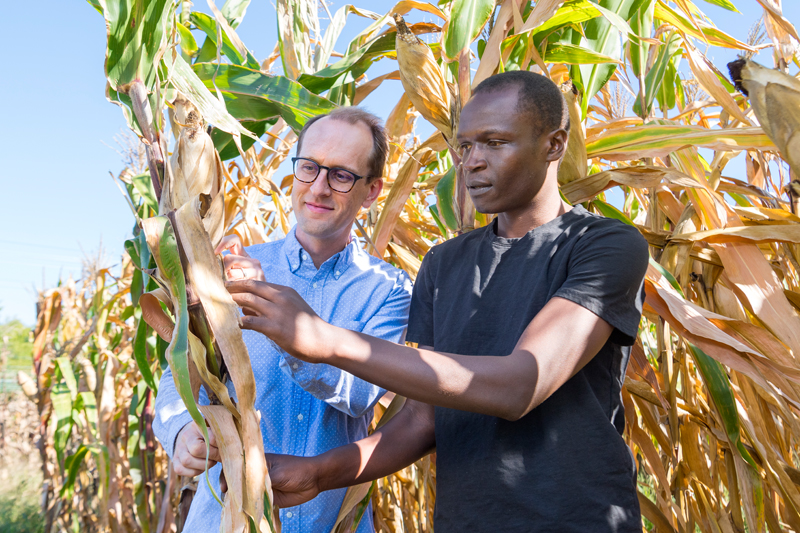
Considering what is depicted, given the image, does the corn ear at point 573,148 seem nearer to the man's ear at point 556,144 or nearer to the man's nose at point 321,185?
the man's ear at point 556,144

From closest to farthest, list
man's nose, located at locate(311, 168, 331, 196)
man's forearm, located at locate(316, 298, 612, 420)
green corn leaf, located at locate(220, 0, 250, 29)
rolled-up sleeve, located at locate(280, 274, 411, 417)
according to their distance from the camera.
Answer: man's forearm, located at locate(316, 298, 612, 420)
rolled-up sleeve, located at locate(280, 274, 411, 417)
man's nose, located at locate(311, 168, 331, 196)
green corn leaf, located at locate(220, 0, 250, 29)

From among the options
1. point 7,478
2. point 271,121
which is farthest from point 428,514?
point 7,478

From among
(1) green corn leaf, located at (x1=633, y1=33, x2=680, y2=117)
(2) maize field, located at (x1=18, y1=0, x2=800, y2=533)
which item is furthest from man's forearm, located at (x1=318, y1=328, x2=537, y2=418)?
(1) green corn leaf, located at (x1=633, y1=33, x2=680, y2=117)

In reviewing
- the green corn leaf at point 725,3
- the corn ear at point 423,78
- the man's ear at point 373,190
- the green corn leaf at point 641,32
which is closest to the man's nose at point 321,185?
the man's ear at point 373,190

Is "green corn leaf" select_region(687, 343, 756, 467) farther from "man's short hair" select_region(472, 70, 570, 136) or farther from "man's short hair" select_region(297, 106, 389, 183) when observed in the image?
"man's short hair" select_region(297, 106, 389, 183)

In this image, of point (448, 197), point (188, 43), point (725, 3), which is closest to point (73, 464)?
point (188, 43)

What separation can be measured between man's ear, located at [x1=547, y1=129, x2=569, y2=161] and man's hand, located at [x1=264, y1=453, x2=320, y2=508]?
A: 1.99 feet

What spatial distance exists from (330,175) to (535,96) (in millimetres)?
406

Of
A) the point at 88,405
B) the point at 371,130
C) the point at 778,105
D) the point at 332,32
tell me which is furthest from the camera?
the point at 88,405

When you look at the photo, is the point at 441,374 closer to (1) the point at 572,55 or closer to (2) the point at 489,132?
(2) the point at 489,132

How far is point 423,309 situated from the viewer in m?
0.97

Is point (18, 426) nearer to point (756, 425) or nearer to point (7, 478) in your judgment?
→ point (7, 478)

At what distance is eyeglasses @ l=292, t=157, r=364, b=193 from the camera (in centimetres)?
106

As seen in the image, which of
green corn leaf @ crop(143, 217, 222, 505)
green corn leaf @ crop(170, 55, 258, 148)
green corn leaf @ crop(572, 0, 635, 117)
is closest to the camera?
green corn leaf @ crop(143, 217, 222, 505)
